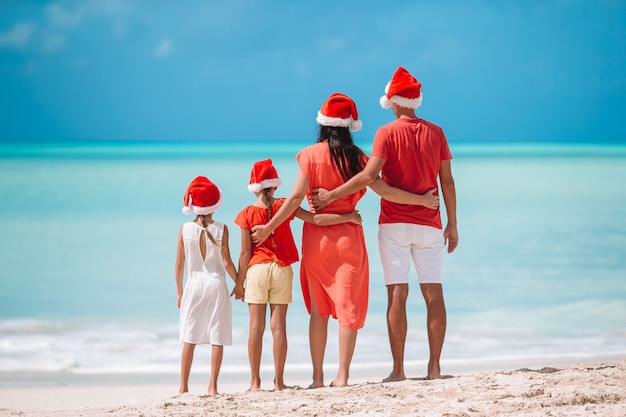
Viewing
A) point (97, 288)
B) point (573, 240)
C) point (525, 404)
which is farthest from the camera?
point (573, 240)

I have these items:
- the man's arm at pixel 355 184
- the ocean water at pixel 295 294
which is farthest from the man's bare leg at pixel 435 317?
the ocean water at pixel 295 294

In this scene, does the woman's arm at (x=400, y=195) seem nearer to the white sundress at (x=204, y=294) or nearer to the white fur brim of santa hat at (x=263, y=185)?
the white fur brim of santa hat at (x=263, y=185)

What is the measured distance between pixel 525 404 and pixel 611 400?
0.36m

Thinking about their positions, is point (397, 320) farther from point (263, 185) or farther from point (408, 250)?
point (263, 185)

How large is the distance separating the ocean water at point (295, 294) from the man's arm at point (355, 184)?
1838 mm

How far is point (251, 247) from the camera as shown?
4332mm

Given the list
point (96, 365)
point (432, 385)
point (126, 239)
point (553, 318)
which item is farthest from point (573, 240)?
point (432, 385)

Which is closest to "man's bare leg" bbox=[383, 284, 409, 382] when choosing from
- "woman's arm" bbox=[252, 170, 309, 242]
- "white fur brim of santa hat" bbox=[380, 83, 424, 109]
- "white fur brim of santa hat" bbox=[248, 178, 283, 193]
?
"woman's arm" bbox=[252, 170, 309, 242]

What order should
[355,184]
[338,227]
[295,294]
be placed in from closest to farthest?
[355,184]
[338,227]
[295,294]

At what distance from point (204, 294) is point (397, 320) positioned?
3.04 feet

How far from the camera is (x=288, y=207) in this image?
4156 millimetres

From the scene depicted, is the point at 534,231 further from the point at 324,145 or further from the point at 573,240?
the point at 324,145

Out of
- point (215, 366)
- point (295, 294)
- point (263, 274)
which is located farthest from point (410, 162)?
point (295, 294)

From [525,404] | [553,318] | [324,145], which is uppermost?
[324,145]
